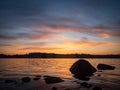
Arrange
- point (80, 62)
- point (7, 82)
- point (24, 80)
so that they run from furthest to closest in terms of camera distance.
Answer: point (80, 62) < point (24, 80) < point (7, 82)

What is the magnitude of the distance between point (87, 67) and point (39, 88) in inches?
971

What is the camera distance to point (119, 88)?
27.8 m

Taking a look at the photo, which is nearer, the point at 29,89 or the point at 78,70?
the point at 29,89

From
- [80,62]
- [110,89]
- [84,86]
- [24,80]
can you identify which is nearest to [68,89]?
[84,86]

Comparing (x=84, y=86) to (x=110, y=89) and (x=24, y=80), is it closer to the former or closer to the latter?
(x=110, y=89)

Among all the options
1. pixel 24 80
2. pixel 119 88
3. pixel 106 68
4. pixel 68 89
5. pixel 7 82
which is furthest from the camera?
pixel 106 68

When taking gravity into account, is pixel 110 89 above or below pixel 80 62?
below

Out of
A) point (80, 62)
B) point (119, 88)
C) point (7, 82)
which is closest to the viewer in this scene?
point (119, 88)

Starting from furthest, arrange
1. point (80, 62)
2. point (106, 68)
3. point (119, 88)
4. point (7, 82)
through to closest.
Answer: point (106, 68), point (80, 62), point (7, 82), point (119, 88)

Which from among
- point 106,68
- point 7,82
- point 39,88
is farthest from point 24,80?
point 106,68

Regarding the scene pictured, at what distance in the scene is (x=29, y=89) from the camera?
26.8 m

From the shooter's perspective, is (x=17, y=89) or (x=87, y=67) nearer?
(x=17, y=89)

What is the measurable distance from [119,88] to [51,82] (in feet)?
37.8

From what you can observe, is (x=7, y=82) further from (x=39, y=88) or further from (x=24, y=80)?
(x=39, y=88)
